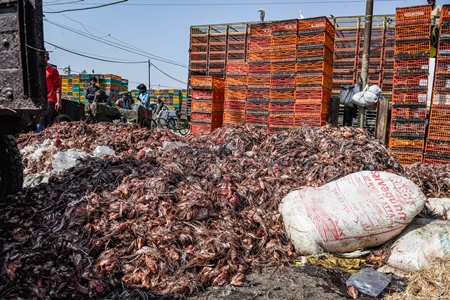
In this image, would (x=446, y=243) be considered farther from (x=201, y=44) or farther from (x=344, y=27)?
(x=201, y=44)

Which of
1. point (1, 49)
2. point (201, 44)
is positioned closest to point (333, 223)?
point (1, 49)

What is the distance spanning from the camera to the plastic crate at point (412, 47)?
319 inches

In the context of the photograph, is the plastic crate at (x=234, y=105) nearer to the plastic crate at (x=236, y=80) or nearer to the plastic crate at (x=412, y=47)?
the plastic crate at (x=236, y=80)

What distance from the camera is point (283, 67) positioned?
31.7ft

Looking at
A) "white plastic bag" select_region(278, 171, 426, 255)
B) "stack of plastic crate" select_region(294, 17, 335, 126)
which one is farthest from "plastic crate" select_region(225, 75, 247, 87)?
"white plastic bag" select_region(278, 171, 426, 255)

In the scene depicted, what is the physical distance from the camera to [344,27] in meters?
12.9

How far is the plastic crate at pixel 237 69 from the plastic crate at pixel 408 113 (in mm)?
4332

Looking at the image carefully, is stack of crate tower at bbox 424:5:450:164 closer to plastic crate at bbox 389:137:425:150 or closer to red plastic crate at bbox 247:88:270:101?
plastic crate at bbox 389:137:425:150

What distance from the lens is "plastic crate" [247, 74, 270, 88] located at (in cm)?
1003

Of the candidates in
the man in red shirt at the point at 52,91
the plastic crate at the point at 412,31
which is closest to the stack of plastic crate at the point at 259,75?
the plastic crate at the point at 412,31

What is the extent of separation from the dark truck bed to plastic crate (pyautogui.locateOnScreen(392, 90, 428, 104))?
752 centimetres

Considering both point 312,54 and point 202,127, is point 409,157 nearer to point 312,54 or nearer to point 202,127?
point 312,54

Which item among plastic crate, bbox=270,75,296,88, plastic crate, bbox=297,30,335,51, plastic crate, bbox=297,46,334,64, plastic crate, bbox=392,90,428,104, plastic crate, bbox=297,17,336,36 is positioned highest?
plastic crate, bbox=297,17,336,36

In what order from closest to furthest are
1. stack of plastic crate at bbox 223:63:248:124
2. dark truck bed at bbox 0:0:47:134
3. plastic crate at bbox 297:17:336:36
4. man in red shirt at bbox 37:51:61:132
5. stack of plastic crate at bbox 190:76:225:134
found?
dark truck bed at bbox 0:0:47:134 < man in red shirt at bbox 37:51:61:132 < plastic crate at bbox 297:17:336:36 < stack of plastic crate at bbox 223:63:248:124 < stack of plastic crate at bbox 190:76:225:134
